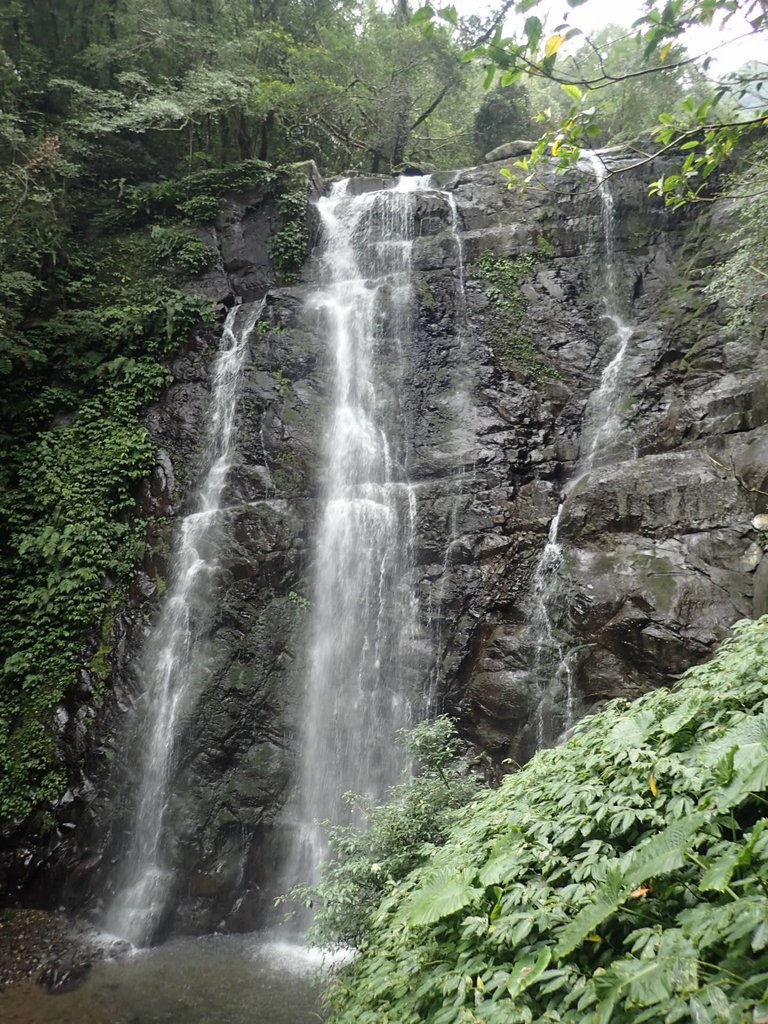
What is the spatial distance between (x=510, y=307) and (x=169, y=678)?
8307 mm

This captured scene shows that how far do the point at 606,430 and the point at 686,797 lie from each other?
777 centimetres

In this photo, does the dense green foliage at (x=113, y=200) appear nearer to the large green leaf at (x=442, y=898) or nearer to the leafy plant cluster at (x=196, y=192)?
the leafy plant cluster at (x=196, y=192)

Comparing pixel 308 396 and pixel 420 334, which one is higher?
pixel 420 334

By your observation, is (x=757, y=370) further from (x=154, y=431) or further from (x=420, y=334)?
(x=154, y=431)

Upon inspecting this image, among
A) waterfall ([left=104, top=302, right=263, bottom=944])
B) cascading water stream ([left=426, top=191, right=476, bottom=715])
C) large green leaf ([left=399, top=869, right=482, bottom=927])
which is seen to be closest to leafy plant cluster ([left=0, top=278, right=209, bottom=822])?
waterfall ([left=104, top=302, right=263, bottom=944])

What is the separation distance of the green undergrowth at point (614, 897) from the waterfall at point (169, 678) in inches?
183

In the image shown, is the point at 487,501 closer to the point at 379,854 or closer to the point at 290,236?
the point at 379,854

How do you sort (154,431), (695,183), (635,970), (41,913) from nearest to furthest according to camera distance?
(635,970) → (41,913) → (154,431) → (695,183)

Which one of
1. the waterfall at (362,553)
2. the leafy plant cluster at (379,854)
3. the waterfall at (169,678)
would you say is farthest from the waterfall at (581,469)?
the waterfall at (169,678)

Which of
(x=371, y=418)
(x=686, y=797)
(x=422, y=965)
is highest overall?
(x=371, y=418)

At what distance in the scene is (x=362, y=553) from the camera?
869 centimetres

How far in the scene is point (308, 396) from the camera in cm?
1016

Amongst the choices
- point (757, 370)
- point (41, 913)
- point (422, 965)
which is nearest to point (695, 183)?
point (757, 370)

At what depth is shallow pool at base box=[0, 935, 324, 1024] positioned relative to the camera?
16.4ft
